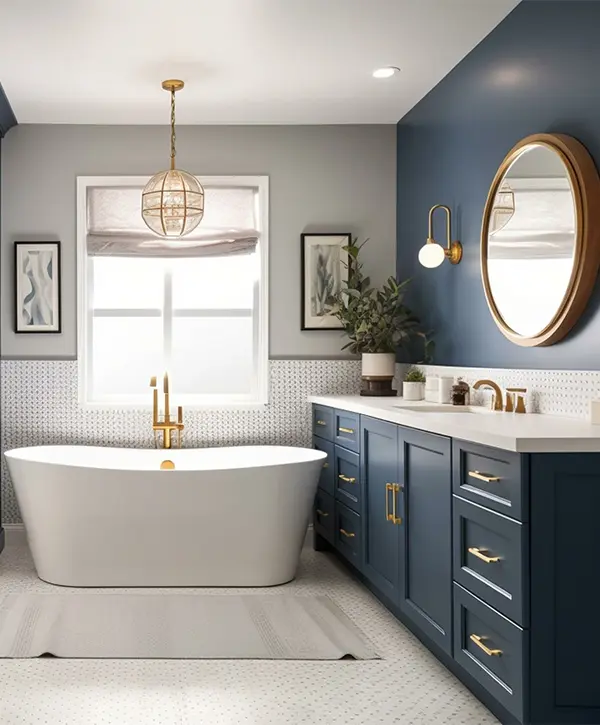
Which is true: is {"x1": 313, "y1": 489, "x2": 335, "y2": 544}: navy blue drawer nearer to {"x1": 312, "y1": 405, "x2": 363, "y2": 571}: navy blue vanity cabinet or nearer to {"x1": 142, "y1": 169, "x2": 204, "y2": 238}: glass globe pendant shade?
{"x1": 312, "y1": 405, "x2": 363, "y2": 571}: navy blue vanity cabinet

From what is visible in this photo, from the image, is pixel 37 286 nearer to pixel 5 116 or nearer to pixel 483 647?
pixel 5 116

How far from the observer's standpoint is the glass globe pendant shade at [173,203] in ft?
16.0

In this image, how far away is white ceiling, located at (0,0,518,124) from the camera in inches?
147

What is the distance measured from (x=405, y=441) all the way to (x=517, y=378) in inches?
21.0

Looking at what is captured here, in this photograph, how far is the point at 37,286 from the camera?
551cm

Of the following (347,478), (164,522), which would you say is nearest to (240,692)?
(164,522)

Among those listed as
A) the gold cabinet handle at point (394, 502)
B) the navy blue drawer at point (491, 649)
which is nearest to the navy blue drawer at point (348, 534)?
the gold cabinet handle at point (394, 502)

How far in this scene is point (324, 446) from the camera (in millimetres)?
5188

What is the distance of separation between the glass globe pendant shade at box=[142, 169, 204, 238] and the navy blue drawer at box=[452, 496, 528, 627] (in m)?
2.56

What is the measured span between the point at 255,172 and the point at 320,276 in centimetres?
77

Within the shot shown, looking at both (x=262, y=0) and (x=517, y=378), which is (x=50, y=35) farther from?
(x=517, y=378)

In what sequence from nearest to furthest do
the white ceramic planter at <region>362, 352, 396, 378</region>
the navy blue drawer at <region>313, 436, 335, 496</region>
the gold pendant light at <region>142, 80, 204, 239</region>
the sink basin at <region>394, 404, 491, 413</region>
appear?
the sink basin at <region>394, 404, 491, 413</region>, the gold pendant light at <region>142, 80, 204, 239</region>, the navy blue drawer at <region>313, 436, 335, 496</region>, the white ceramic planter at <region>362, 352, 396, 378</region>

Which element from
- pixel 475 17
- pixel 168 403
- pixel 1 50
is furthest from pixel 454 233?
pixel 1 50

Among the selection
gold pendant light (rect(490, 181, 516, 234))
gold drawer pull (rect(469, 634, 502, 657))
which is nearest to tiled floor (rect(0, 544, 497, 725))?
gold drawer pull (rect(469, 634, 502, 657))
